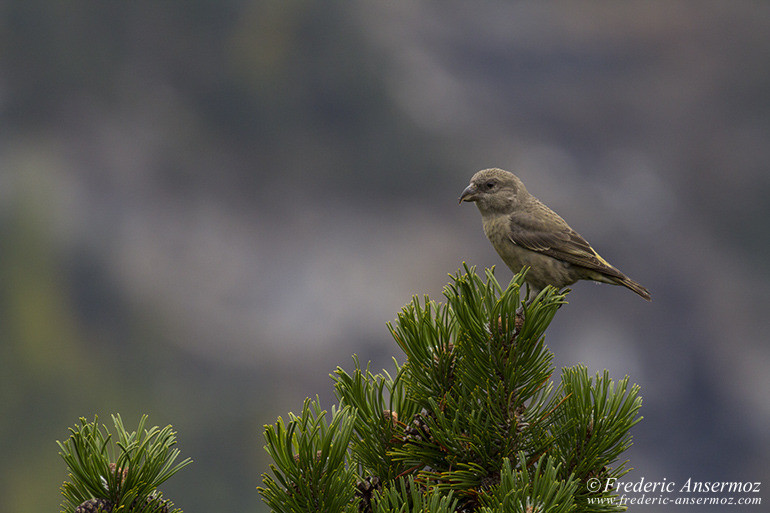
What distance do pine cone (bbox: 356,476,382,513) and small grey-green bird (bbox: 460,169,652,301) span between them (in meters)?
3.53

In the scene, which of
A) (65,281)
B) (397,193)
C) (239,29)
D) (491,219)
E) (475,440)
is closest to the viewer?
(475,440)

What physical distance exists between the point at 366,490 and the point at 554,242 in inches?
154

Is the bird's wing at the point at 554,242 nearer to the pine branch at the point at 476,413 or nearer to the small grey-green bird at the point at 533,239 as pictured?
the small grey-green bird at the point at 533,239

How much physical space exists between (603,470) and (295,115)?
111276 mm

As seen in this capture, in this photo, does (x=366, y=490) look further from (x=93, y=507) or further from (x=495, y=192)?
(x=495, y=192)

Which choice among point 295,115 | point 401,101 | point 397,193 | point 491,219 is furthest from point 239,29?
point 491,219

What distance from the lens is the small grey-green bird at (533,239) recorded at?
6680 millimetres

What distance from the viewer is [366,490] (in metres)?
3.44

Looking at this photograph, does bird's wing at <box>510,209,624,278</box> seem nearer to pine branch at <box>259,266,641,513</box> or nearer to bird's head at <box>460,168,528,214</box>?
bird's head at <box>460,168,528,214</box>

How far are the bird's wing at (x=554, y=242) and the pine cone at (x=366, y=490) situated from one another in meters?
3.67

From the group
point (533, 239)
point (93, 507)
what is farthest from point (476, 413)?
point (533, 239)

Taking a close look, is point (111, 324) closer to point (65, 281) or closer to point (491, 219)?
point (65, 281)

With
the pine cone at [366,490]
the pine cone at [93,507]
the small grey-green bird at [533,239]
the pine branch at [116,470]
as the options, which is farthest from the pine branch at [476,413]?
the small grey-green bird at [533,239]

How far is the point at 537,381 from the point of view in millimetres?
3246
